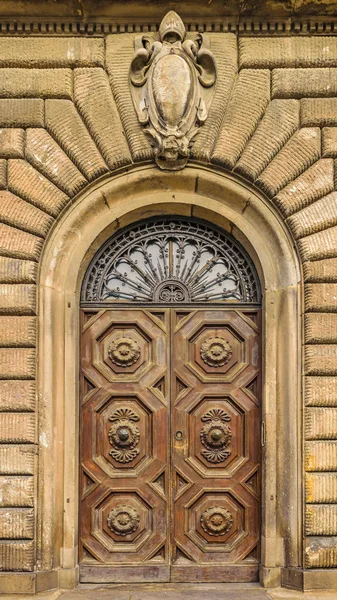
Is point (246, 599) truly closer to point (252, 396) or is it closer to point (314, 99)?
point (252, 396)

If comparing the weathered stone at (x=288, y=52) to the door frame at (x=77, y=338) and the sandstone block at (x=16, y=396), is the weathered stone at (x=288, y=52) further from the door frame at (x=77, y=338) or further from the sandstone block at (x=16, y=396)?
the sandstone block at (x=16, y=396)

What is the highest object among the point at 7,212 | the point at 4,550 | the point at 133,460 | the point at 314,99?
the point at 314,99

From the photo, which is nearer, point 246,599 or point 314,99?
point 246,599

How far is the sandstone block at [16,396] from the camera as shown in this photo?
6.30m

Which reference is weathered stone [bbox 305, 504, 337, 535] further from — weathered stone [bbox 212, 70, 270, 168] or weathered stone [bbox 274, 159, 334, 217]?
weathered stone [bbox 212, 70, 270, 168]

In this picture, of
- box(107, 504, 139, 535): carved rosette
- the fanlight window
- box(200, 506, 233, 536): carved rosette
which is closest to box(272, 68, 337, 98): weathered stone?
the fanlight window

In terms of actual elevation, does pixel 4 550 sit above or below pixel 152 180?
below

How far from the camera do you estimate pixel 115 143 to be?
6.53 meters

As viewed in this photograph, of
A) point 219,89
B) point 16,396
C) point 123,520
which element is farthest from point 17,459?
point 219,89

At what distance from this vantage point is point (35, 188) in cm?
647

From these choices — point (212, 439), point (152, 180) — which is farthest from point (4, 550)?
point (152, 180)

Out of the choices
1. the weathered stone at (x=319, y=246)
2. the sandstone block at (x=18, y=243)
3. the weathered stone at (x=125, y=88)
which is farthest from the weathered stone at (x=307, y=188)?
the sandstone block at (x=18, y=243)

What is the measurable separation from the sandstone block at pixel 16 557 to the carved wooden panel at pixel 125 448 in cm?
62

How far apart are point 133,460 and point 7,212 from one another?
254 cm
